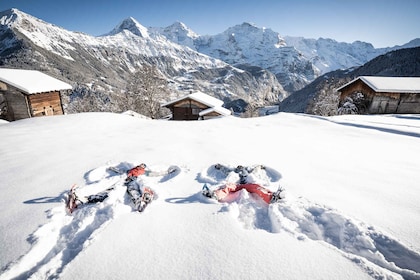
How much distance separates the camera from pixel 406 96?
64.1 feet

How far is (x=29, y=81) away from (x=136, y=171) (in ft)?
59.1

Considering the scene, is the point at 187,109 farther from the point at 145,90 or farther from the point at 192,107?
the point at 145,90

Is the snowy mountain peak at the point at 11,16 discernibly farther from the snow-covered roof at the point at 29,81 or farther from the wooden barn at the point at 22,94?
the wooden barn at the point at 22,94

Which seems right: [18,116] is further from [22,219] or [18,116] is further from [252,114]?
[252,114]

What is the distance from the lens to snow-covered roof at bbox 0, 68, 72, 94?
1460 centimetres

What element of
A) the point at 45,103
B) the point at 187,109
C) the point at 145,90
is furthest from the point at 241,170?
the point at 145,90

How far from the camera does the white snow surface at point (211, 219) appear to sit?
7.03ft

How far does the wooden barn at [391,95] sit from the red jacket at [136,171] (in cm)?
2361

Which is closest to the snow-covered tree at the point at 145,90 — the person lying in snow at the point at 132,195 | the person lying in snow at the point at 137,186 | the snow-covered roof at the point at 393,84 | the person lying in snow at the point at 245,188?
the snow-covered roof at the point at 393,84

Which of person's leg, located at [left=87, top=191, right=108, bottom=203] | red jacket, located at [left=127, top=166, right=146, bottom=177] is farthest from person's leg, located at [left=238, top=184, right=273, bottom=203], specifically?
person's leg, located at [left=87, top=191, right=108, bottom=203]

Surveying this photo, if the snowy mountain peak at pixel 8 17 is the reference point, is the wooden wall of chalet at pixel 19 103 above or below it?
below

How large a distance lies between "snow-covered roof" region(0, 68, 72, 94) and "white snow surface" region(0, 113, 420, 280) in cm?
1252

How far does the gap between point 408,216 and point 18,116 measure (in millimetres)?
22220

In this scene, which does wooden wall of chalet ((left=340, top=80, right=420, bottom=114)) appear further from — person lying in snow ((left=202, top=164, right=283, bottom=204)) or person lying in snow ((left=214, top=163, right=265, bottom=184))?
person lying in snow ((left=202, top=164, right=283, bottom=204))
